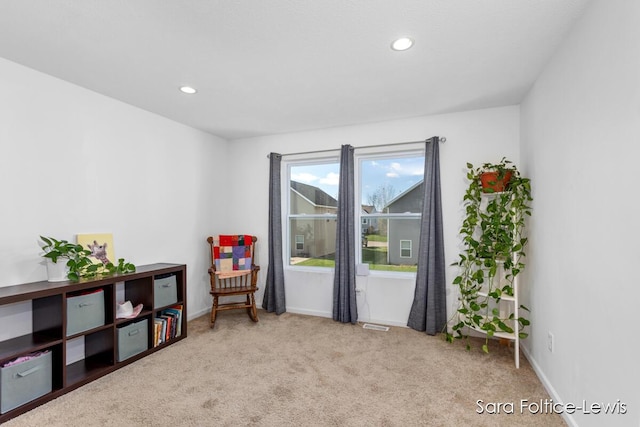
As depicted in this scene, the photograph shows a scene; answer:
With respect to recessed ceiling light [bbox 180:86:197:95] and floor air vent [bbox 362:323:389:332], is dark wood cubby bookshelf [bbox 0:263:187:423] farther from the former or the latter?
floor air vent [bbox 362:323:389:332]

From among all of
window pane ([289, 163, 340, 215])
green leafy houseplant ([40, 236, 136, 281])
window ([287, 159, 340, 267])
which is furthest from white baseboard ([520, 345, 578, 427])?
green leafy houseplant ([40, 236, 136, 281])

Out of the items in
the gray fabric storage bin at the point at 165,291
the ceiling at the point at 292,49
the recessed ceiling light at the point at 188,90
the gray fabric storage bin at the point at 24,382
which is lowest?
the gray fabric storage bin at the point at 24,382

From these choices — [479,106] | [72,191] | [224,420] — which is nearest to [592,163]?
[479,106]

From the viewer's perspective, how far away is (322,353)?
2834mm

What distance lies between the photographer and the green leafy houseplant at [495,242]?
258 cm

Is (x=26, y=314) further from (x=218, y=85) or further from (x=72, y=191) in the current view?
(x=218, y=85)

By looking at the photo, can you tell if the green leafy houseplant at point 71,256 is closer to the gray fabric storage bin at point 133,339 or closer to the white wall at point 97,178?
the white wall at point 97,178

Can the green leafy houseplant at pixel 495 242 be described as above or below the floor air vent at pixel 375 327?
above

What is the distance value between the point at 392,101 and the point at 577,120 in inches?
61.1

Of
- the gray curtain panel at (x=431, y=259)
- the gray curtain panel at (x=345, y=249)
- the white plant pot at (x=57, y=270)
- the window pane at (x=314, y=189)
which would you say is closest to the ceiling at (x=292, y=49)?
the gray curtain panel at (x=431, y=259)

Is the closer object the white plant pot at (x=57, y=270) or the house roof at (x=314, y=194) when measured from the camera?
the white plant pot at (x=57, y=270)

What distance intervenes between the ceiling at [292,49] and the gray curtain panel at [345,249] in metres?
0.78

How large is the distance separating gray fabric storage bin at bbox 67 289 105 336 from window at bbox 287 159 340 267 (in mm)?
2202

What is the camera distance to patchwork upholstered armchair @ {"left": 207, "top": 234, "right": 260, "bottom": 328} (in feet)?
11.9
